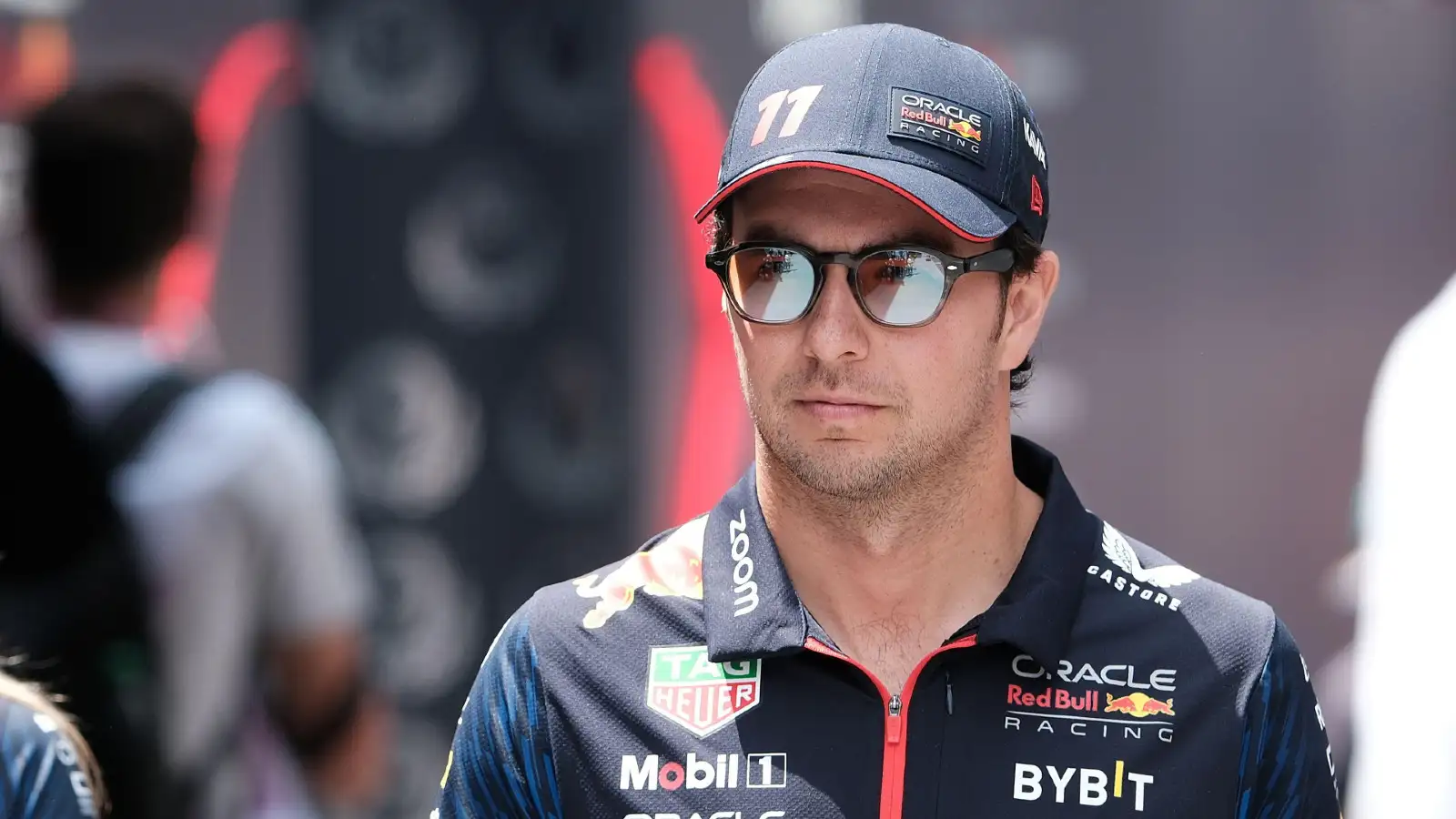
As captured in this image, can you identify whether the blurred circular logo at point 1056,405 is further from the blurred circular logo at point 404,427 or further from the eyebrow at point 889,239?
the eyebrow at point 889,239

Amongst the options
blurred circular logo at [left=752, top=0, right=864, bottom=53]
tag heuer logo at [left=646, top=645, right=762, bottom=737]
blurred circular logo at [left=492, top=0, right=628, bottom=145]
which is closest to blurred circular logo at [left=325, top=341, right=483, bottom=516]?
blurred circular logo at [left=492, top=0, right=628, bottom=145]

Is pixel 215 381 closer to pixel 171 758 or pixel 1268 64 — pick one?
pixel 171 758

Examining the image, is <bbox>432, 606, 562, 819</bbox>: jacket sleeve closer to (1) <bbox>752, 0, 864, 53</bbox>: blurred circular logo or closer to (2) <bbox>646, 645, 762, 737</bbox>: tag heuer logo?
(2) <bbox>646, 645, 762, 737</bbox>: tag heuer logo

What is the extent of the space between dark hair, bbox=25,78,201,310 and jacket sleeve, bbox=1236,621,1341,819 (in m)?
2.27

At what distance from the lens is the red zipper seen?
193 centimetres

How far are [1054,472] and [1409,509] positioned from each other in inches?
26.2

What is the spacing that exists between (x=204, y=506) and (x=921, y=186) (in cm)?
182

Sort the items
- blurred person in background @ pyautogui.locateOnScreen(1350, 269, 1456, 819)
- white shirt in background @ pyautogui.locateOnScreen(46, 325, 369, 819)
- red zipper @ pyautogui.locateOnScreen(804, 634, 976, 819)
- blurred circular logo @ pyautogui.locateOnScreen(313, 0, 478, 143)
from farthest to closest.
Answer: blurred circular logo @ pyautogui.locateOnScreen(313, 0, 478, 143), white shirt in background @ pyautogui.locateOnScreen(46, 325, 369, 819), blurred person in background @ pyautogui.locateOnScreen(1350, 269, 1456, 819), red zipper @ pyautogui.locateOnScreen(804, 634, 976, 819)

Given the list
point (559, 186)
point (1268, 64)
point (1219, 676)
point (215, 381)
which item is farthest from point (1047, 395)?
point (1219, 676)

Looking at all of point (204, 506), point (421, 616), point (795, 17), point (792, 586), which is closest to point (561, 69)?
point (795, 17)

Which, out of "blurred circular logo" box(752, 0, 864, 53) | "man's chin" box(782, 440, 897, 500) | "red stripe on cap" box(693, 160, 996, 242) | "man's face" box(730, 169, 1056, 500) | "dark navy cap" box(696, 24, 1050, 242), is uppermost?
"blurred circular logo" box(752, 0, 864, 53)

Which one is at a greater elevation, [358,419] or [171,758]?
[358,419]

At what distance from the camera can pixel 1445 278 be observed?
4191 mm

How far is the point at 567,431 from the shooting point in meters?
4.54
